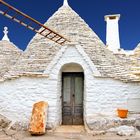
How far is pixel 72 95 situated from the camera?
39.2 ft

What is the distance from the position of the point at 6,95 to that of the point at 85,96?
10.5 feet

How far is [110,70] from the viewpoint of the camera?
11.2 m

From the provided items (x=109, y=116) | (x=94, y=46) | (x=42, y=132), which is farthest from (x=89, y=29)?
(x=42, y=132)

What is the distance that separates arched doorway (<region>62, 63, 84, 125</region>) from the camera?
11867mm

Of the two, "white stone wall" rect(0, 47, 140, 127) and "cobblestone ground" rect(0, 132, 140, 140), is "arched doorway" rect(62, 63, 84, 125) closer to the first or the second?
"white stone wall" rect(0, 47, 140, 127)

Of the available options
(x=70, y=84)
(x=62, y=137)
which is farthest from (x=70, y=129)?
(x=70, y=84)

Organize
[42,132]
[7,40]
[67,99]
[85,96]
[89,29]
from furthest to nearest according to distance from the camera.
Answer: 1. [7,40]
2. [89,29]
3. [67,99]
4. [85,96]
5. [42,132]

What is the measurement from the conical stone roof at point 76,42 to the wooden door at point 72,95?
1.08 metres

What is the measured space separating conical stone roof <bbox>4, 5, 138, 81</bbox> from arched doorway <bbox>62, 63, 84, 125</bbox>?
1.00 meters

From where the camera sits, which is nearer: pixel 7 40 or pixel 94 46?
pixel 94 46

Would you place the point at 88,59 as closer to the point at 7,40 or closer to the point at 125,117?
the point at 125,117

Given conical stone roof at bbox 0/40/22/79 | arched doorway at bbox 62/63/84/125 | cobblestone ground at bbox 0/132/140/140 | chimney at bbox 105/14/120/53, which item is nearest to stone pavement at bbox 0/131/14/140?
cobblestone ground at bbox 0/132/140/140

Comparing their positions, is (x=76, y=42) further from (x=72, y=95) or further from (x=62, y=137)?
(x=62, y=137)

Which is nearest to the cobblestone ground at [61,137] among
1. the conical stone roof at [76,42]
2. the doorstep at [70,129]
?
the doorstep at [70,129]
